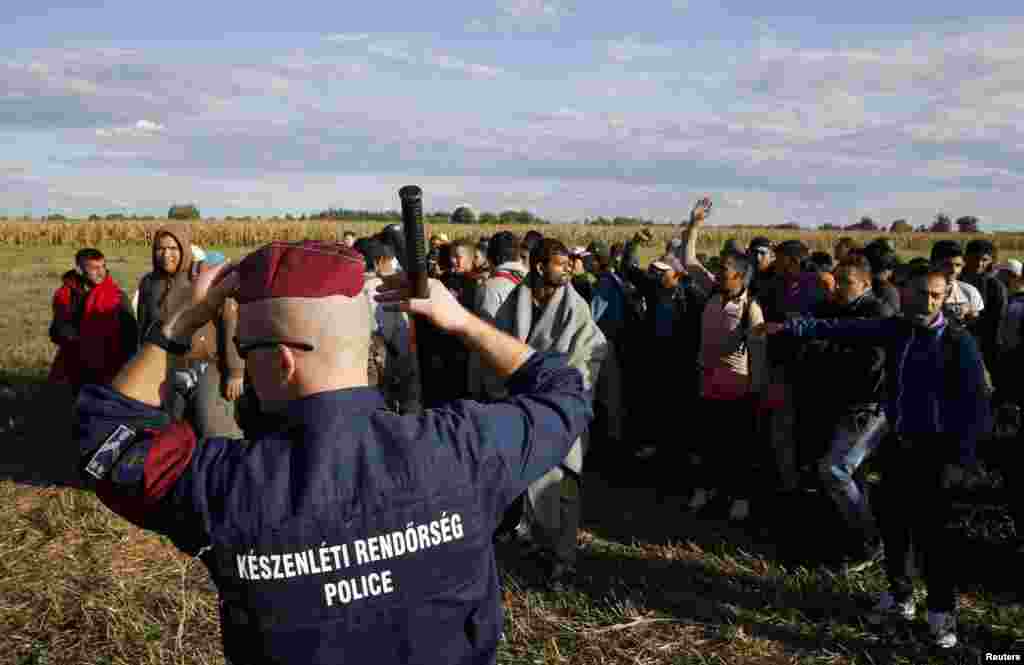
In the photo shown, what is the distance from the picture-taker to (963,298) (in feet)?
23.1

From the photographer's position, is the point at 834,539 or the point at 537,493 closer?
the point at 537,493

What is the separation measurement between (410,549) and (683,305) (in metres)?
6.49

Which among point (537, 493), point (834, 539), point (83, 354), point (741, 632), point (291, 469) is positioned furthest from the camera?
point (83, 354)

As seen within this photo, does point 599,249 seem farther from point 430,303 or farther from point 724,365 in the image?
point 430,303

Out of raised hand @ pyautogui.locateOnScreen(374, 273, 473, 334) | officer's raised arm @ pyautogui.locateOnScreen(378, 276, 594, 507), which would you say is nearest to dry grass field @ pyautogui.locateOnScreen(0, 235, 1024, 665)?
officer's raised arm @ pyautogui.locateOnScreen(378, 276, 594, 507)

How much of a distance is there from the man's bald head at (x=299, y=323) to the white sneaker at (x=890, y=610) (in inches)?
162

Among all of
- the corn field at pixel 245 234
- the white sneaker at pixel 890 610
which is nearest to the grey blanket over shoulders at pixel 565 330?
the white sneaker at pixel 890 610

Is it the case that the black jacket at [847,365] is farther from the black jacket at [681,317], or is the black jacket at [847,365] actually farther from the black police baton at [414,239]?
the black police baton at [414,239]

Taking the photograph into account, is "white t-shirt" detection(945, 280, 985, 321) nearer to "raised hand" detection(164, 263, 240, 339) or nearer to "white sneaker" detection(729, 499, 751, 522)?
"white sneaker" detection(729, 499, 751, 522)

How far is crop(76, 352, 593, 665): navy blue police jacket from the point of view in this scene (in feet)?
5.44

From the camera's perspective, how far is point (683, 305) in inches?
312

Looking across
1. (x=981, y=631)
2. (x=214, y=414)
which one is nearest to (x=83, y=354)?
(x=214, y=414)

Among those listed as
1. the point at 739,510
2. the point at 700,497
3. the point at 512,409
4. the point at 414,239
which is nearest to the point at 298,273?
the point at 414,239

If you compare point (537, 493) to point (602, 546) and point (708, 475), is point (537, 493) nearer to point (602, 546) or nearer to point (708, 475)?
point (602, 546)
